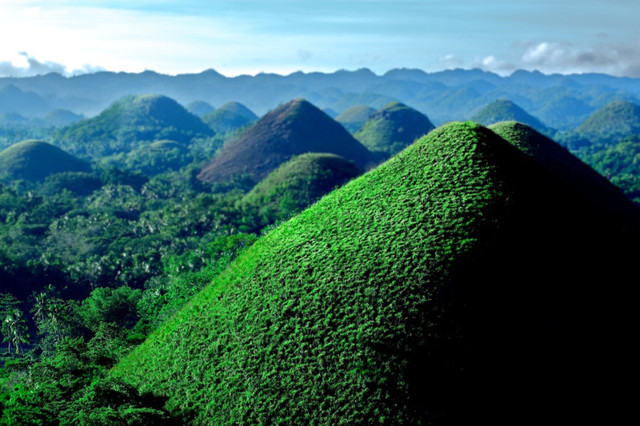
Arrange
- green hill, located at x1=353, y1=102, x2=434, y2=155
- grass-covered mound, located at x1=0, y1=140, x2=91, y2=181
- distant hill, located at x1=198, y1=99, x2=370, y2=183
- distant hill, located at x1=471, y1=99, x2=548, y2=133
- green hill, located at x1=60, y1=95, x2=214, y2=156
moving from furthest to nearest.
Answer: distant hill, located at x1=471, y1=99, x2=548, y2=133 < green hill, located at x1=60, y1=95, x2=214, y2=156 < green hill, located at x1=353, y1=102, x2=434, y2=155 < distant hill, located at x1=198, y1=99, x2=370, y2=183 < grass-covered mound, located at x1=0, y1=140, x2=91, y2=181

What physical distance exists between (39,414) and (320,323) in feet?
28.8

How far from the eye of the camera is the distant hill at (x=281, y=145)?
9831 centimetres

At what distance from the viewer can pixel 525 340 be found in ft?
49.1

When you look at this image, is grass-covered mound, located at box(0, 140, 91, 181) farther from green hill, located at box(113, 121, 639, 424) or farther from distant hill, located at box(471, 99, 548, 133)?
distant hill, located at box(471, 99, 548, 133)

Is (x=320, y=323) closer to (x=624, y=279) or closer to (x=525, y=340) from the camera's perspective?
(x=525, y=340)

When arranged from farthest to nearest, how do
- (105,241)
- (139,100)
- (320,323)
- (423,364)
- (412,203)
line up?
(139,100) < (105,241) < (412,203) < (320,323) < (423,364)

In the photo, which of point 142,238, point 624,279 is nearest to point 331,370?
point 624,279

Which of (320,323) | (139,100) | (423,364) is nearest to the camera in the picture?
(423,364)

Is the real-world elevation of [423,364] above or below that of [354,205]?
below

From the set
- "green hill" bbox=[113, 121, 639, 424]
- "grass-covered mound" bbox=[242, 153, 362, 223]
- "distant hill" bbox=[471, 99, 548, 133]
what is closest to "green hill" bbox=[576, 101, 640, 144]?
"distant hill" bbox=[471, 99, 548, 133]

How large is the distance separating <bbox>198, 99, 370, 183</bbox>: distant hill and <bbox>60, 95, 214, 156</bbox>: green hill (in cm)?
4642

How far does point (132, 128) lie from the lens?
152750mm

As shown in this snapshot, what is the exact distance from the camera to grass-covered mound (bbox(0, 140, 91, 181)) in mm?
97438

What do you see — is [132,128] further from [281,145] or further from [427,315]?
[427,315]
